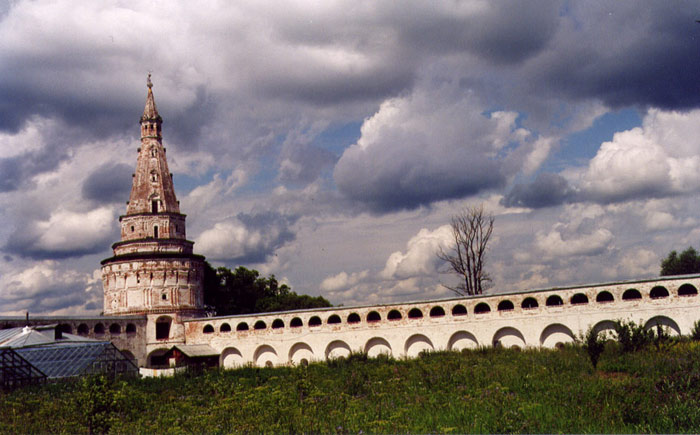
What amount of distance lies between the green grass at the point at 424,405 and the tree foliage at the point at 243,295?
125 ft

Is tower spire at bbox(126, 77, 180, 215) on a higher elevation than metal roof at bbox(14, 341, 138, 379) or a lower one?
higher

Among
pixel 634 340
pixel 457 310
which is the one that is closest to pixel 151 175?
pixel 457 310

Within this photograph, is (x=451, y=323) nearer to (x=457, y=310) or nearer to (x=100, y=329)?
(x=457, y=310)

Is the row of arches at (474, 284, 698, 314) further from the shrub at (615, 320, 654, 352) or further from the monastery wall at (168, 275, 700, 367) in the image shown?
the shrub at (615, 320, 654, 352)

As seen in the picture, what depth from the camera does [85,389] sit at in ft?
36.4

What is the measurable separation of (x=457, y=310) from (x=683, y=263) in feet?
122

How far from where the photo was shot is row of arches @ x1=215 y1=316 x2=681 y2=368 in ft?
97.6

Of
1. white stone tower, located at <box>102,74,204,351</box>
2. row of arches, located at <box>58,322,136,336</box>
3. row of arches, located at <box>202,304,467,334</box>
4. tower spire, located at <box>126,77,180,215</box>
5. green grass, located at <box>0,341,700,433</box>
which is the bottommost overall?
green grass, located at <box>0,341,700,433</box>

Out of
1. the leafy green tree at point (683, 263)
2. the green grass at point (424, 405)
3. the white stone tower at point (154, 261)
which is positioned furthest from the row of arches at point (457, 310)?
the leafy green tree at point (683, 263)

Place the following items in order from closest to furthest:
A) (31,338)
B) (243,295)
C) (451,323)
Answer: (31,338) → (451,323) → (243,295)

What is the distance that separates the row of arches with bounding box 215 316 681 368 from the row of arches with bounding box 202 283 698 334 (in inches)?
46.0

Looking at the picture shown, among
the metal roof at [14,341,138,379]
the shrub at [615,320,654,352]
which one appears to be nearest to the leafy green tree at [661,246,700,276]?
the shrub at [615,320,654,352]

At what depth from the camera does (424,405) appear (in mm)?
11617

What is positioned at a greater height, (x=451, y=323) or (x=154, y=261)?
(x=154, y=261)
